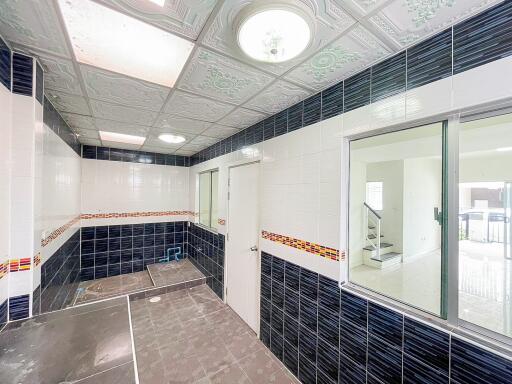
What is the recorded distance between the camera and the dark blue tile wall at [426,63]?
33.3 inches

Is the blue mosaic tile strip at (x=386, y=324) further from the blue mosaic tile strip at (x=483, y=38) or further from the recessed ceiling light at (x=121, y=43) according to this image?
the recessed ceiling light at (x=121, y=43)

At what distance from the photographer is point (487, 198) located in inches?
47.1

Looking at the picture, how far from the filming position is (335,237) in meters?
1.45

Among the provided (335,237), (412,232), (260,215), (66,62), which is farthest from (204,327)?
(412,232)

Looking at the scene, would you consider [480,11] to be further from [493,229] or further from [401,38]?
[493,229]

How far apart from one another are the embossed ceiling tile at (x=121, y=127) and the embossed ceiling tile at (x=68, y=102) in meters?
0.29

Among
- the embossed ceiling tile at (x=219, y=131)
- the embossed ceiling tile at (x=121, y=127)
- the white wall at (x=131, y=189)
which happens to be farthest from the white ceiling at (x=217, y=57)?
the white wall at (x=131, y=189)

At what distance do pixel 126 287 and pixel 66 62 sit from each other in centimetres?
309

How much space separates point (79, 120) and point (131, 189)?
1806 mm

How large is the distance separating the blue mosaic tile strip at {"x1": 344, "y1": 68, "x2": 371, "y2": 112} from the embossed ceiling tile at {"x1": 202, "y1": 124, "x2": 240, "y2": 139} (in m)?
1.44

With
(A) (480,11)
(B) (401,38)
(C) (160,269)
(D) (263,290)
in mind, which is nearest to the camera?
(A) (480,11)

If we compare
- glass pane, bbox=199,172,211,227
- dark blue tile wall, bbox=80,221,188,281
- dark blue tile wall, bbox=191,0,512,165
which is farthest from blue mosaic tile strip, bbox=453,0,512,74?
dark blue tile wall, bbox=80,221,188,281

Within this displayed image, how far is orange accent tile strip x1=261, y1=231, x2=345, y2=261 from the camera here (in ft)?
4.71

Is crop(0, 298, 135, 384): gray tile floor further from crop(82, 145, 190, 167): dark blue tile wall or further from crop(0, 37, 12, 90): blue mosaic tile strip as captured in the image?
crop(82, 145, 190, 167): dark blue tile wall
